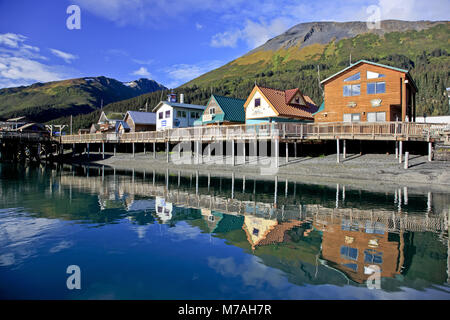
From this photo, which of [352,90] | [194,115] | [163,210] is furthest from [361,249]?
[194,115]

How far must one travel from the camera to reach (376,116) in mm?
31688

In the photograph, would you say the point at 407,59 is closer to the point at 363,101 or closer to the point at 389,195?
the point at 363,101

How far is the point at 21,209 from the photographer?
1683 cm

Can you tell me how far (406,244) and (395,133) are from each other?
64.8ft

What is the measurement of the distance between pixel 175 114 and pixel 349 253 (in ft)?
154

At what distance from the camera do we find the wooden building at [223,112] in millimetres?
43938

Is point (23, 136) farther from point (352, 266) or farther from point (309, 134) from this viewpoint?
point (352, 266)

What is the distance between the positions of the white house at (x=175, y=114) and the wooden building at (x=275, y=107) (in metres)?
17.1

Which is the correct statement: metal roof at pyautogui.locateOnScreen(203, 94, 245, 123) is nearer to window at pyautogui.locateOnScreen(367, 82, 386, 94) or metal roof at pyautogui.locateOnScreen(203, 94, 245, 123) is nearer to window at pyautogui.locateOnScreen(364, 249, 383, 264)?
window at pyautogui.locateOnScreen(367, 82, 386, 94)

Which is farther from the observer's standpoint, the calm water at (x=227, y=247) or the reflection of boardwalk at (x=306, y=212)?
the reflection of boardwalk at (x=306, y=212)

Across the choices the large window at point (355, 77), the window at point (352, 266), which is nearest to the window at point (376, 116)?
the large window at point (355, 77)

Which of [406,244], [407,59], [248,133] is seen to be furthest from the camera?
[407,59]

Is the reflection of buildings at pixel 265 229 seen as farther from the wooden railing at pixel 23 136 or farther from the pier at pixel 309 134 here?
the wooden railing at pixel 23 136
